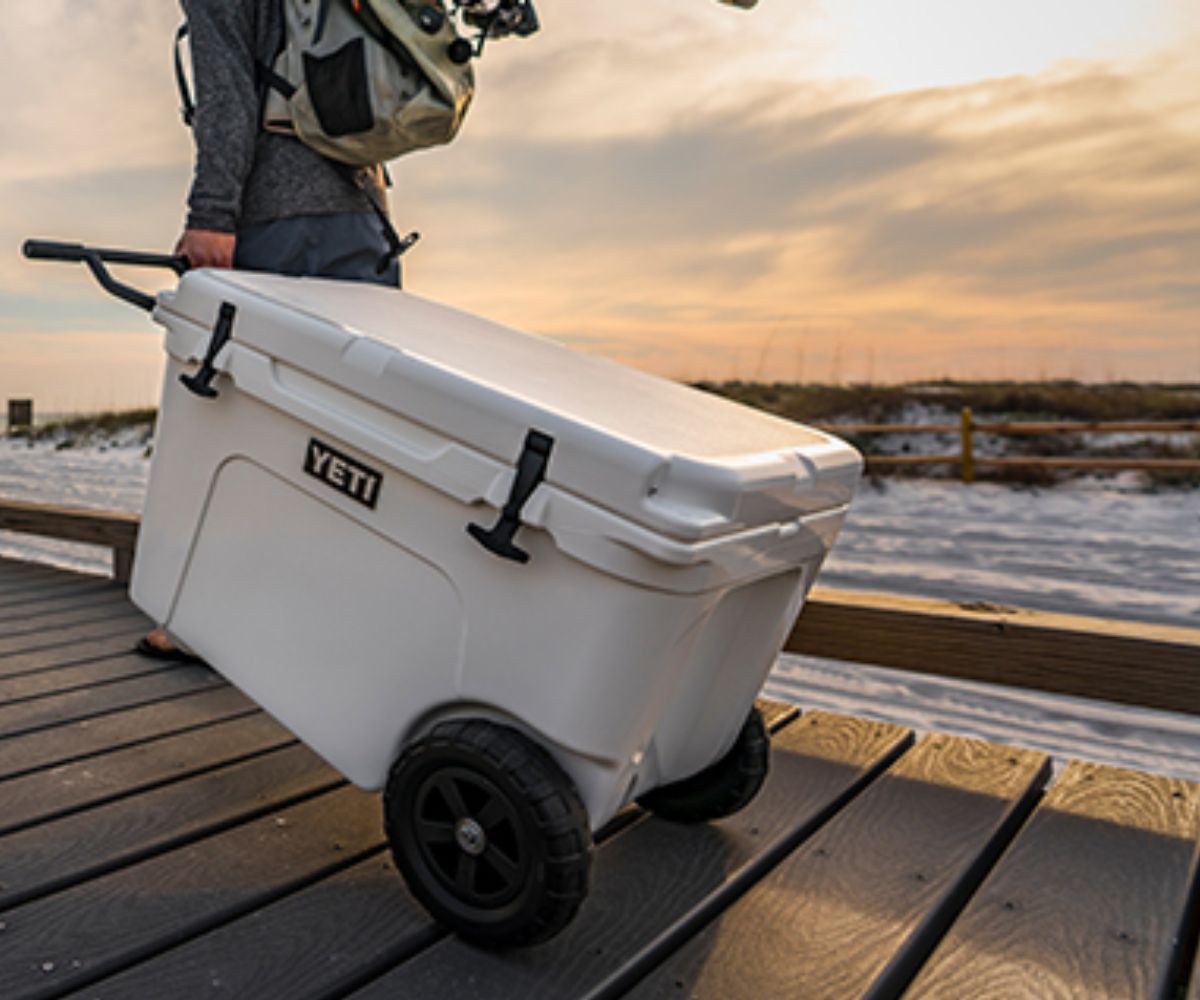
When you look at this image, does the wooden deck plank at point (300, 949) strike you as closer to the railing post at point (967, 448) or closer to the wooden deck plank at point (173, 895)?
the wooden deck plank at point (173, 895)

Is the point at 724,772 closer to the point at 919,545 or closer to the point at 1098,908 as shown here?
the point at 1098,908

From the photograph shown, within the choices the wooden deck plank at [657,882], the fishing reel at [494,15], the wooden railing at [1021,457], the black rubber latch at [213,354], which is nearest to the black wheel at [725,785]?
the wooden deck plank at [657,882]

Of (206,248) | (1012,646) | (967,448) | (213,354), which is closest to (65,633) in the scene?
(206,248)

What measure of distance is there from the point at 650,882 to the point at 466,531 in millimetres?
491

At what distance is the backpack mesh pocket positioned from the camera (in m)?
1.64

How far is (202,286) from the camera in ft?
4.29

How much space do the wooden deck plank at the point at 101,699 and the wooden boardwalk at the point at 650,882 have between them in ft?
0.06

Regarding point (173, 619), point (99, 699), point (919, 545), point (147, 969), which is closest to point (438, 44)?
point (173, 619)

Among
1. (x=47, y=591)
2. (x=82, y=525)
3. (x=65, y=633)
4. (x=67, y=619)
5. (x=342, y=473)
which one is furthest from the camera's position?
(x=82, y=525)

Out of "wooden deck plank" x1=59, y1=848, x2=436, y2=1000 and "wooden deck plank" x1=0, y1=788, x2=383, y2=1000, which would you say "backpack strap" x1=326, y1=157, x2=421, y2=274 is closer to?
"wooden deck plank" x1=0, y1=788, x2=383, y2=1000

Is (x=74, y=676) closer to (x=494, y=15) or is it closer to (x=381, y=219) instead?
(x=381, y=219)

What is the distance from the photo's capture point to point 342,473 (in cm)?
115

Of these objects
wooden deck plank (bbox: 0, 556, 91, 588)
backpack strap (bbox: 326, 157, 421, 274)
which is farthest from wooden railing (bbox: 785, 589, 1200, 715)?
wooden deck plank (bbox: 0, 556, 91, 588)

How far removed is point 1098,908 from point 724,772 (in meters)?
0.45
